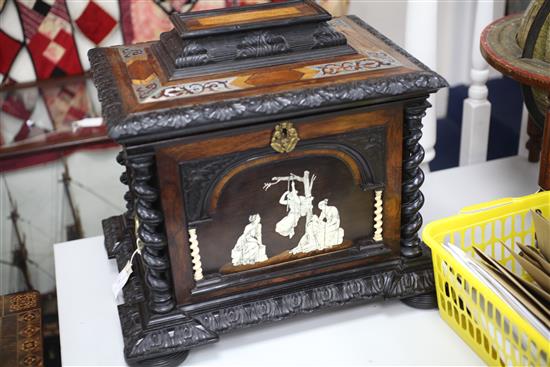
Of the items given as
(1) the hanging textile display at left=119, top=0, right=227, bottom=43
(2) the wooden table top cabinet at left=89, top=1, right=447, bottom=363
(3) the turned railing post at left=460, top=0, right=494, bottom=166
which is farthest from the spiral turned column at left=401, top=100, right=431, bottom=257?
(1) the hanging textile display at left=119, top=0, right=227, bottom=43

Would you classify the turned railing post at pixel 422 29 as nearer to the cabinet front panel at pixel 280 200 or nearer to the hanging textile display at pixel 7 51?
the cabinet front panel at pixel 280 200

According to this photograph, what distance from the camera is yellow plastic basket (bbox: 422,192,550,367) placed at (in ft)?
3.08

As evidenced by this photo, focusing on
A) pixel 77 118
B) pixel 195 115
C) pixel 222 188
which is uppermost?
pixel 195 115

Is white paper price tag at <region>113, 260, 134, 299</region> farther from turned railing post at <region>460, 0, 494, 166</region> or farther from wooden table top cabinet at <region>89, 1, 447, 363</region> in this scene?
turned railing post at <region>460, 0, 494, 166</region>

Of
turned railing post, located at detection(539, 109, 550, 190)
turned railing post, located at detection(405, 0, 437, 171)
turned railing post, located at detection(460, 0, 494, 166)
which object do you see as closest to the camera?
turned railing post, located at detection(539, 109, 550, 190)

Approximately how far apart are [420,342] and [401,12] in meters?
1.03

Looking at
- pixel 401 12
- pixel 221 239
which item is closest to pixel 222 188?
pixel 221 239

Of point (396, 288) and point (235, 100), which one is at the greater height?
point (235, 100)

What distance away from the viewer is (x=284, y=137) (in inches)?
39.3

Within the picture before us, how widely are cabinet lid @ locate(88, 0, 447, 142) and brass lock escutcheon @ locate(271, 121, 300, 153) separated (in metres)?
0.02

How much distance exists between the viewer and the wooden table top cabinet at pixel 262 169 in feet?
3.18

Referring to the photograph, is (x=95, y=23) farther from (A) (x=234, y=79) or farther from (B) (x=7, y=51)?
(A) (x=234, y=79)

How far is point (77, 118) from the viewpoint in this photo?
1671 mm

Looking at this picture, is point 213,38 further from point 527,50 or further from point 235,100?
point 527,50
